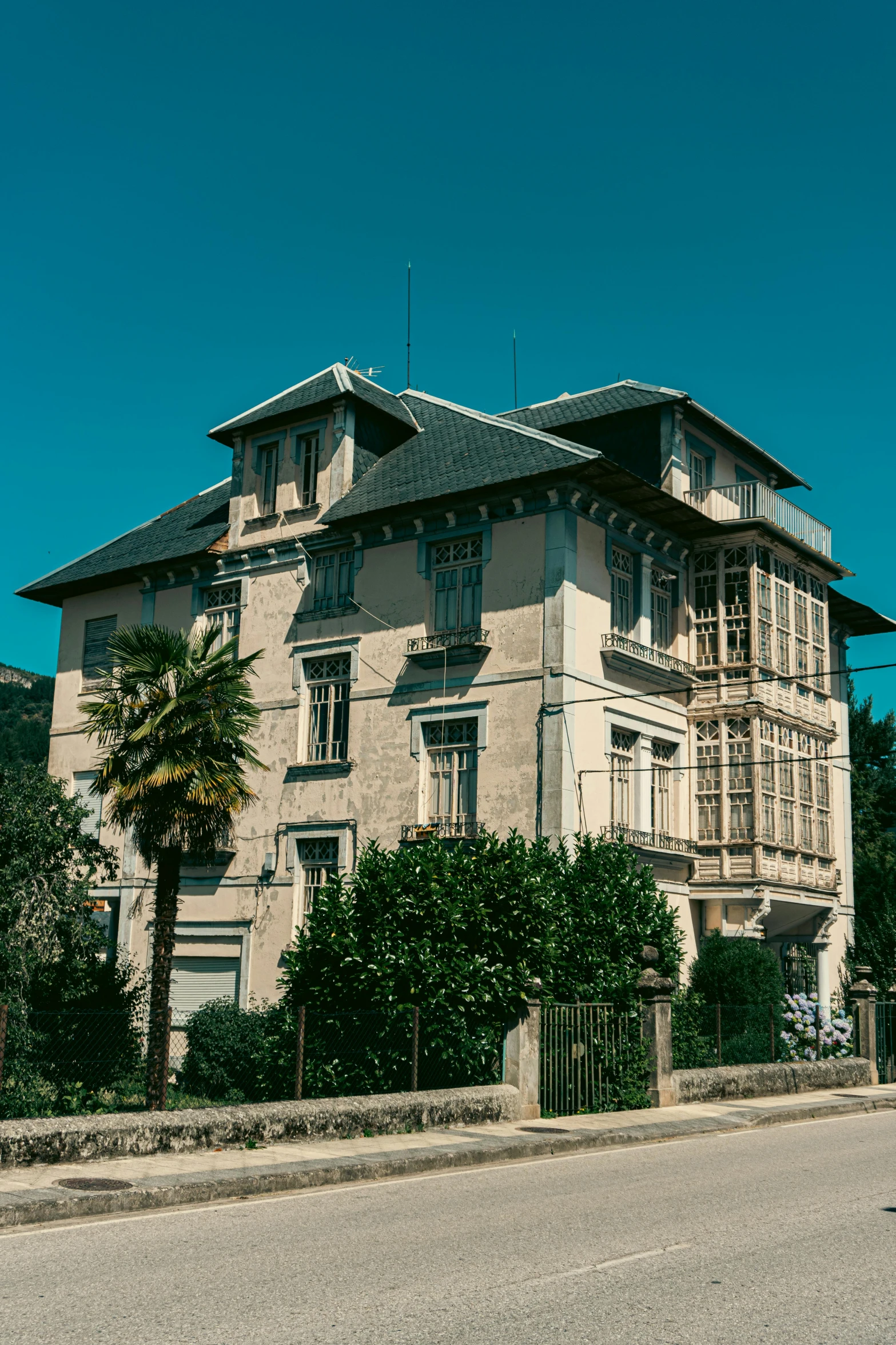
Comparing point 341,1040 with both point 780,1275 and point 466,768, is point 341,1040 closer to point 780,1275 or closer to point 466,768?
point 466,768

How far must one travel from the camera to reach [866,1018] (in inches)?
1101

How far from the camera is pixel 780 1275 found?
787 centimetres

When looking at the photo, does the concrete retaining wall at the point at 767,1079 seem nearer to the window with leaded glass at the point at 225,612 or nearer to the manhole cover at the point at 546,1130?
the manhole cover at the point at 546,1130

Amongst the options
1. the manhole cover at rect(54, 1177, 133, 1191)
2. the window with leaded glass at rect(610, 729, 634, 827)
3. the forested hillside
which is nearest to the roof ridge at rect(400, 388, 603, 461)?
the window with leaded glass at rect(610, 729, 634, 827)

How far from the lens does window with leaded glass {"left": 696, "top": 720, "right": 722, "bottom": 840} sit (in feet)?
94.7

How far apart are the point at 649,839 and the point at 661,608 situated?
5.58 meters

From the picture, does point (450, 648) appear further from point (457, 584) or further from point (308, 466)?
point (308, 466)

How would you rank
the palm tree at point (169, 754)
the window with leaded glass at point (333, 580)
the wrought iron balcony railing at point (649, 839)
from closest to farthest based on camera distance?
1. the palm tree at point (169, 754)
2. the wrought iron balcony railing at point (649, 839)
3. the window with leaded glass at point (333, 580)

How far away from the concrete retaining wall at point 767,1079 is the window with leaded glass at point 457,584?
10.6 m

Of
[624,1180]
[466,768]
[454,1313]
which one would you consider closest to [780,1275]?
[454,1313]

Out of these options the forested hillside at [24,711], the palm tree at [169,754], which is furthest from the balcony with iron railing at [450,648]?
the forested hillside at [24,711]

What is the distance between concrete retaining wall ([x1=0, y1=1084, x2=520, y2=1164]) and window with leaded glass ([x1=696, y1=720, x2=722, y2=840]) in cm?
1250

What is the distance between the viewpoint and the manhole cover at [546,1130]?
628 inches

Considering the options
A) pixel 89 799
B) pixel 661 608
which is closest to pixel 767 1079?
pixel 661 608
